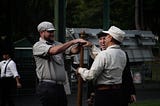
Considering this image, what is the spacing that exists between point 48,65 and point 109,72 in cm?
93

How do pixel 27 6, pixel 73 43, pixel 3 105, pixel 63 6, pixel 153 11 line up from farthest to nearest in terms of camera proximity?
pixel 153 11, pixel 27 6, pixel 3 105, pixel 63 6, pixel 73 43

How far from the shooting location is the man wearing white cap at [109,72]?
8.23 meters

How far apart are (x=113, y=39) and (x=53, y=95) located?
4.01 ft

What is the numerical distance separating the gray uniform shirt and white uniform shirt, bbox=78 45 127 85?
48 cm

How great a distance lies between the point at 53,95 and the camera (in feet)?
28.4

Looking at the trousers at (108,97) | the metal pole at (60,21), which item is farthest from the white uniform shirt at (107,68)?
the metal pole at (60,21)

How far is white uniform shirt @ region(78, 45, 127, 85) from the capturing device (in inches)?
323

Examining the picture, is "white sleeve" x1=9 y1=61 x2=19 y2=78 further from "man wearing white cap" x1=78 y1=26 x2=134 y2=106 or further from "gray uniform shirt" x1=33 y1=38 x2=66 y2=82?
"man wearing white cap" x1=78 y1=26 x2=134 y2=106

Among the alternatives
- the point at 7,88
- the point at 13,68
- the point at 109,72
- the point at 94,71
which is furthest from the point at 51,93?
the point at 7,88

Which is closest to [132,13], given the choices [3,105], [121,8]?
[121,8]

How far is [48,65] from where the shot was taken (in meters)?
8.60

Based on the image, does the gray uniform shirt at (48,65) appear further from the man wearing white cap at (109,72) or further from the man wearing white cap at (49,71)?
the man wearing white cap at (109,72)

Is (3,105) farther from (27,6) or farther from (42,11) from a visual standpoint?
(42,11)

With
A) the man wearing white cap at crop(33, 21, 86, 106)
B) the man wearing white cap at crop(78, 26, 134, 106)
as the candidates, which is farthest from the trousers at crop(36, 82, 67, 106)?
the man wearing white cap at crop(78, 26, 134, 106)
